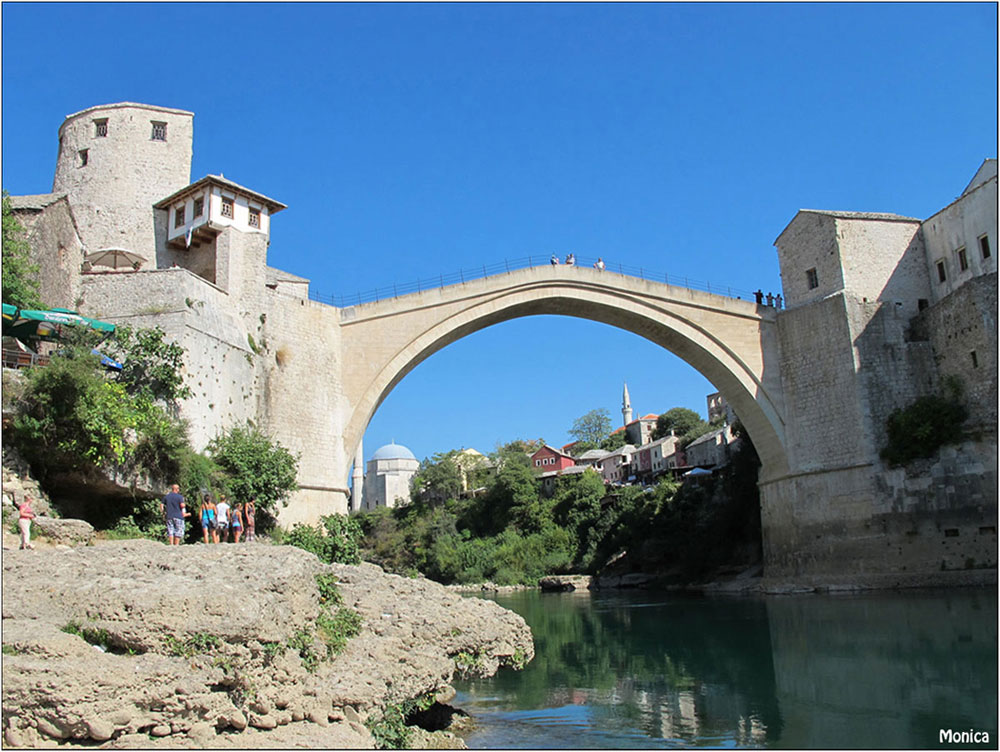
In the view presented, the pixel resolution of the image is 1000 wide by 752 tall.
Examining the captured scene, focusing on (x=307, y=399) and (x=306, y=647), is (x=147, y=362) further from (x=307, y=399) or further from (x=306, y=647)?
(x=306, y=647)

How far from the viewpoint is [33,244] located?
15789 mm

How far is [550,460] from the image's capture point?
208 ft

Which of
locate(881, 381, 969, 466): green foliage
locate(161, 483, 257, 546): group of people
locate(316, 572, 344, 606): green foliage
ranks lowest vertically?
locate(316, 572, 344, 606): green foliage

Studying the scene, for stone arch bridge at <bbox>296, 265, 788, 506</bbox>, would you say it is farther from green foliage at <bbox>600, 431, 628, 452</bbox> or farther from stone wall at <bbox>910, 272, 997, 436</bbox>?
green foliage at <bbox>600, 431, 628, 452</bbox>

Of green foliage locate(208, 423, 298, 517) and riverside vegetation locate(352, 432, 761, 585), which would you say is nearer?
green foliage locate(208, 423, 298, 517)

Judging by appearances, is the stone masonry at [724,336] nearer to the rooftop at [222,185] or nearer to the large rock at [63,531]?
the rooftop at [222,185]

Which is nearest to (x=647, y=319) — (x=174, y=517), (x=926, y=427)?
(x=926, y=427)

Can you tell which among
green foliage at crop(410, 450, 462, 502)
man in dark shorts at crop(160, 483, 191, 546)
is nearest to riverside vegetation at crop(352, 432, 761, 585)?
green foliage at crop(410, 450, 462, 502)

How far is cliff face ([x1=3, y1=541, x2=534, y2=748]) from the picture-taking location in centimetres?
502

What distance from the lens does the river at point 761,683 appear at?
782 centimetres

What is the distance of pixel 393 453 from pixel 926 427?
59998mm

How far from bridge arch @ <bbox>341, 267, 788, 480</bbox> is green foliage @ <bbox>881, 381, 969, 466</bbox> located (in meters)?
3.06

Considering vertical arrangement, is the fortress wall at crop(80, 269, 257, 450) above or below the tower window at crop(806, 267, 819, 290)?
below

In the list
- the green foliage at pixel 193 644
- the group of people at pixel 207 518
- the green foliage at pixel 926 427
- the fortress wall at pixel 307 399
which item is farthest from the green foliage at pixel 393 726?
the green foliage at pixel 926 427
